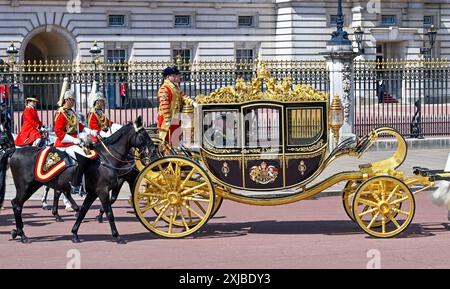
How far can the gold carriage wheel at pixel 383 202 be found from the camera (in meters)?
10.5

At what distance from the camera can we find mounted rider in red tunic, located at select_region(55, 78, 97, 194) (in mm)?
10648

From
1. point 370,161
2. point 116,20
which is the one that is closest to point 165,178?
point 370,161

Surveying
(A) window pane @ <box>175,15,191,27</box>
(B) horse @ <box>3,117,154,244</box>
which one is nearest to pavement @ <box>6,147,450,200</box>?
(B) horse @ <box>3,117,154,244</box>

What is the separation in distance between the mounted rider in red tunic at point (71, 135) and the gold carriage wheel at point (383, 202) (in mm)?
3025

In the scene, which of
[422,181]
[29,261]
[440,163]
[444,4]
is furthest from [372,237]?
[444,4]

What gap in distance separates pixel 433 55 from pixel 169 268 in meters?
37.4

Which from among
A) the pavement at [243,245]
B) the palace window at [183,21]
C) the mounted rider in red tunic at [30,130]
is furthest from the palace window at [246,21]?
the pavement at [243,245]

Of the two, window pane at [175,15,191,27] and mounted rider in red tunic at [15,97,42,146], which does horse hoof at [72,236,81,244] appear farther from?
window pane at [175,15,191,27]

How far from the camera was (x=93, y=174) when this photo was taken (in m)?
10.7

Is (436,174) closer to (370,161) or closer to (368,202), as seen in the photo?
(368,202)

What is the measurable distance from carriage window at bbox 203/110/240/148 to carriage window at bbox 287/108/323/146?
0.61 m

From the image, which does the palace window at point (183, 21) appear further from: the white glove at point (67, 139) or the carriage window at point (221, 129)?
the carriage window at point (221, 129)

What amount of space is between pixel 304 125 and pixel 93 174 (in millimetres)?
2448

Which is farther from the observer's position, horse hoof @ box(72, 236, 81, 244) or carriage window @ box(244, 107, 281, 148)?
carriage window @ box(244, 107, 281, 148)
